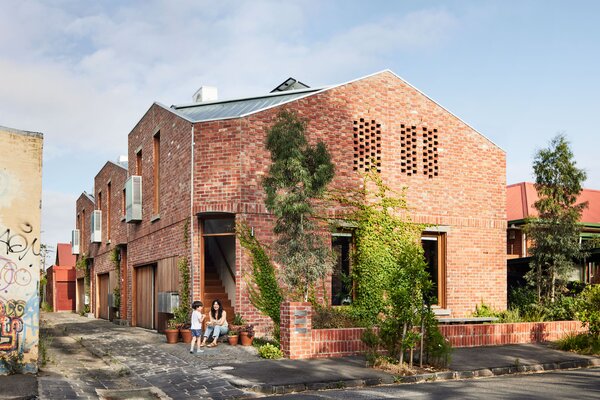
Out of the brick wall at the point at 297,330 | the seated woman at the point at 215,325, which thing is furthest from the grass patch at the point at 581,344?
the seated woman at the point at 215,325

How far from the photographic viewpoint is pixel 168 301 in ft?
58.3

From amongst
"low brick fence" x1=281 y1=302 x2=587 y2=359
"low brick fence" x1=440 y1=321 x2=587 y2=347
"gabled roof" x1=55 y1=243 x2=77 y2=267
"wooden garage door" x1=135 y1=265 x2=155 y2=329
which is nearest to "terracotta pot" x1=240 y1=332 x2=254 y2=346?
"low brick fence" x1=281 y1=302 x2=587 y2=359

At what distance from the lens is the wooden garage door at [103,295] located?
1142 inches

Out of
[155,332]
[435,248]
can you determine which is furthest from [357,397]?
[155,332]

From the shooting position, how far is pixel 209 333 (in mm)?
14836

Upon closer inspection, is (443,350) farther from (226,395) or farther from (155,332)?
(155,332)

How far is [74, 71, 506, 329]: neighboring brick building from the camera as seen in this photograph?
16297 mm

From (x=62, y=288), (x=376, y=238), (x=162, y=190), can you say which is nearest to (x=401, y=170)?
(x=376, y=238)

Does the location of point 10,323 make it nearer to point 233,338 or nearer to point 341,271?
point 233,338

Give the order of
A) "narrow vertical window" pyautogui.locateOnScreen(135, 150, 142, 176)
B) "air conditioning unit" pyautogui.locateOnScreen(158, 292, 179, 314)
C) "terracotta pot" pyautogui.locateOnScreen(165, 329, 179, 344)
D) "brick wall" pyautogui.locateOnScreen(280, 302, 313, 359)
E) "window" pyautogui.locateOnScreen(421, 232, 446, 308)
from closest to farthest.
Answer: "brick wall" pyautogui.locateOnScreen(280, 302, 313, 359) → "terracotta pot" pyautogui.locateOnScreen(165, 329, 179, 344) → "air conditioning unit" pyautogui.locateOnScreen(158, 292, 179, 314) → "window" pyautogui.locateOnScreen(421, 232, 446, 308) → "narrow vertical window" pyautogui.locateOnScreen(135, 150, 142, 176)

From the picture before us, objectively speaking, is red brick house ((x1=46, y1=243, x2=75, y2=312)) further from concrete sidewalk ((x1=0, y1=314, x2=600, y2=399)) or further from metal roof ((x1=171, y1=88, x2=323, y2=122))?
concrete sidewalk ((x1=0, y1=314, x2=600, y2=399))

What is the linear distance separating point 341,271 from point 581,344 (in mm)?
5929

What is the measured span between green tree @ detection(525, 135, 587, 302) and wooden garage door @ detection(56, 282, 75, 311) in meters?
31.2

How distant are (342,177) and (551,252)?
618 cm
